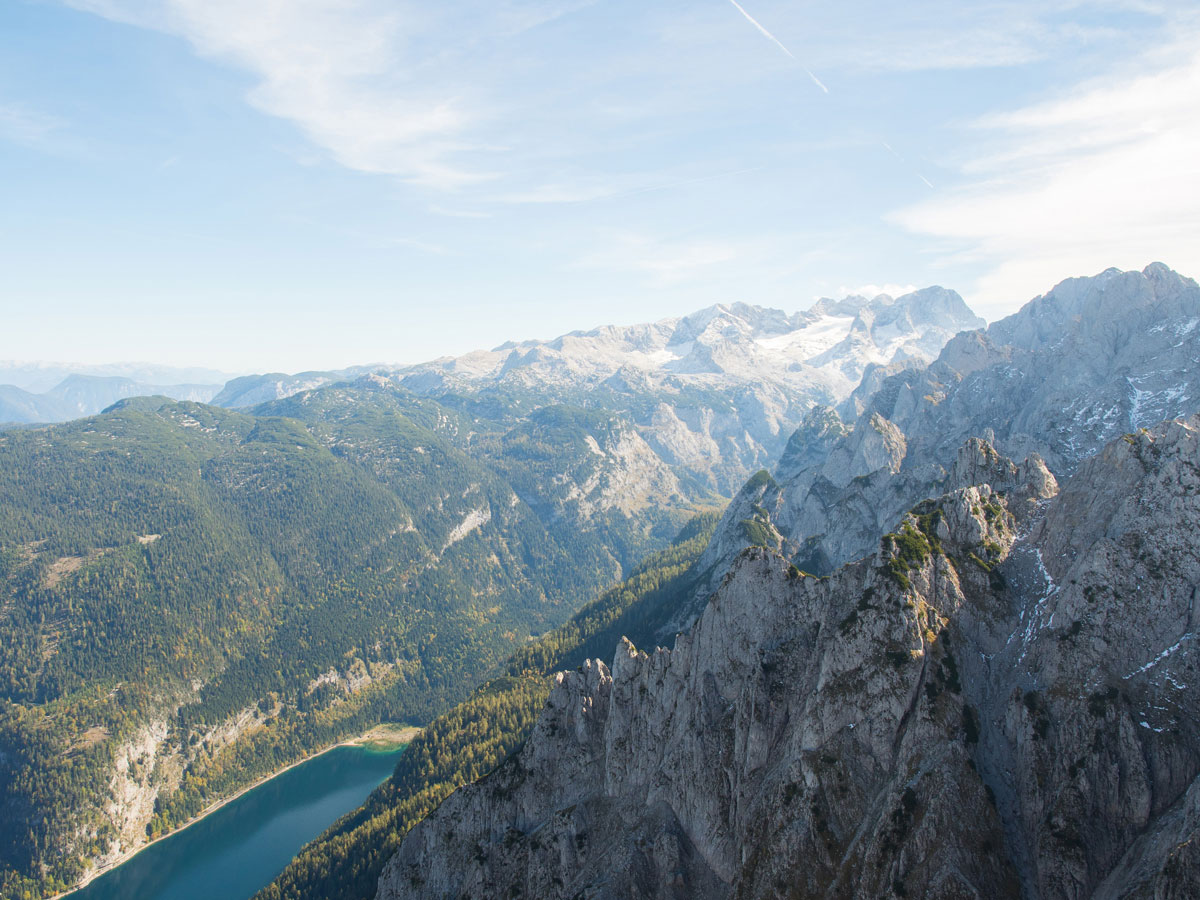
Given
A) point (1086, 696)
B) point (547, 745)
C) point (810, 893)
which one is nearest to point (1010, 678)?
point (1086, 696)

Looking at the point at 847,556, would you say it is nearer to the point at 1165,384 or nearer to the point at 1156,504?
the point at 1165,384

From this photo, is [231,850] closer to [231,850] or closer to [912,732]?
[231,850]

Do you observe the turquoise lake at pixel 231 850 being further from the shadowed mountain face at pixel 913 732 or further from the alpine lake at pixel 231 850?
the shadowed mountain face at pixel 913 732

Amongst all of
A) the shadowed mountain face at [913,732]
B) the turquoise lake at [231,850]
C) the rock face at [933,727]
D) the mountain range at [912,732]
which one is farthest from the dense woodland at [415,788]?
the rock face at [933,727]

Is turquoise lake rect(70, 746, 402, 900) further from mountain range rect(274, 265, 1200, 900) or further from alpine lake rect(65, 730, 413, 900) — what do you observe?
mountain range rect(274, 265, 1200, 900)

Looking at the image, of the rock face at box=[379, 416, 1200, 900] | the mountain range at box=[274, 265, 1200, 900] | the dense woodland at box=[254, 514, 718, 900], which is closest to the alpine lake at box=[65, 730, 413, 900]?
the dense woodland at box=[254, 514, 718, 900]

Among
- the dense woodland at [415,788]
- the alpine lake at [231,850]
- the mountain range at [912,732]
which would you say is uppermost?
the mountain range at [912,732]
